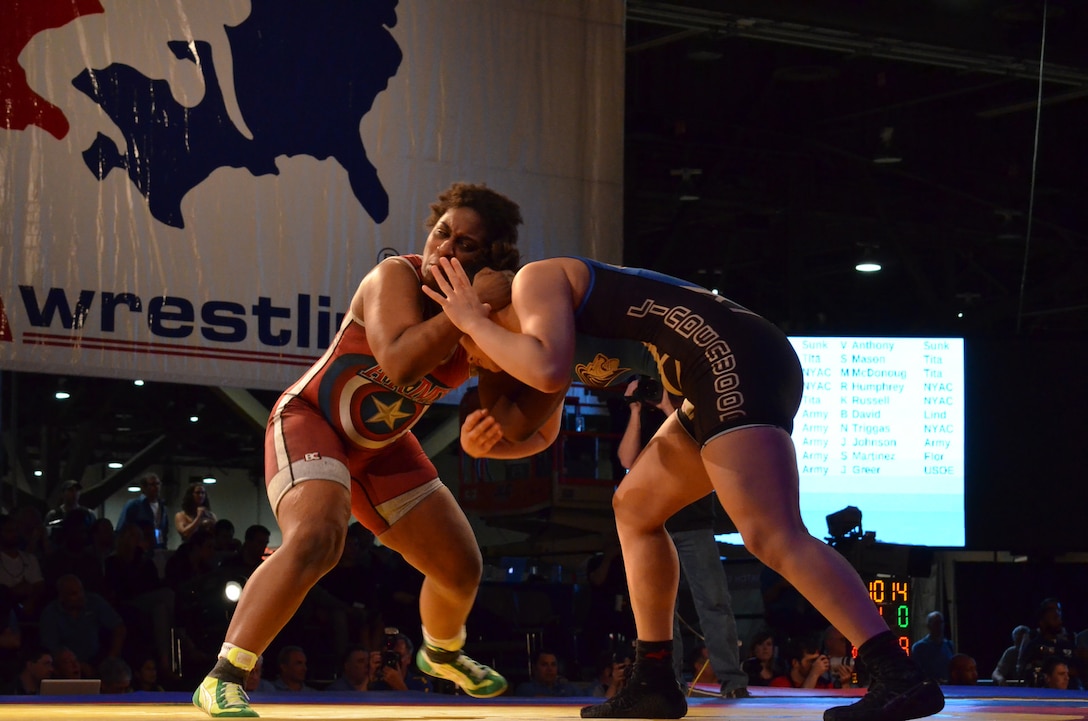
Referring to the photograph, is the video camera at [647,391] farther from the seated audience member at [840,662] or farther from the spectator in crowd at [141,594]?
the spectator in crowd at [141,594]

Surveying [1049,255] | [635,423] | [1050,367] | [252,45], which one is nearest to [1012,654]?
[1050,367]

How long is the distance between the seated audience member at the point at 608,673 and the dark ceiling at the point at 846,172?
2.58 metres

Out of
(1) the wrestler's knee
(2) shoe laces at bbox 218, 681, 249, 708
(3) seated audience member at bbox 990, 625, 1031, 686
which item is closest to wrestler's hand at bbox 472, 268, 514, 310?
(1) the wrestler's knee

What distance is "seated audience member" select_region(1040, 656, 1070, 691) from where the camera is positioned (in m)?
7.91

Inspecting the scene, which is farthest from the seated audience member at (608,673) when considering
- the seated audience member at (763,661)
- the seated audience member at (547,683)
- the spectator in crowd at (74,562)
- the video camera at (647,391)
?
the spectator in crowd at (74,562)

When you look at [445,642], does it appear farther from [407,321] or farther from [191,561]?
[191,561]

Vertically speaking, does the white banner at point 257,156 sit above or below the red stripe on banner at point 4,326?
above

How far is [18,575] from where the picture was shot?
741cm

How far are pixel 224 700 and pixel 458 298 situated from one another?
3.36 feet

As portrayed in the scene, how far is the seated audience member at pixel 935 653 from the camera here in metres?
9.13

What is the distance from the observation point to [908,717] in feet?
9.50

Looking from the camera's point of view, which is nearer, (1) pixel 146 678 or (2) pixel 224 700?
(2) pixel 224 700

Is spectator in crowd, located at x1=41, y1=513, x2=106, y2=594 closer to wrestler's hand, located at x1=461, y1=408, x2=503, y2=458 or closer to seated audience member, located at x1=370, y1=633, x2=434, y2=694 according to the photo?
seated audience member, located at x1=370, y1=633, x2=434, y2=694

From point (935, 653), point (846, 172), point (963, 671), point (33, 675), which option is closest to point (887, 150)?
point (846, 172)
